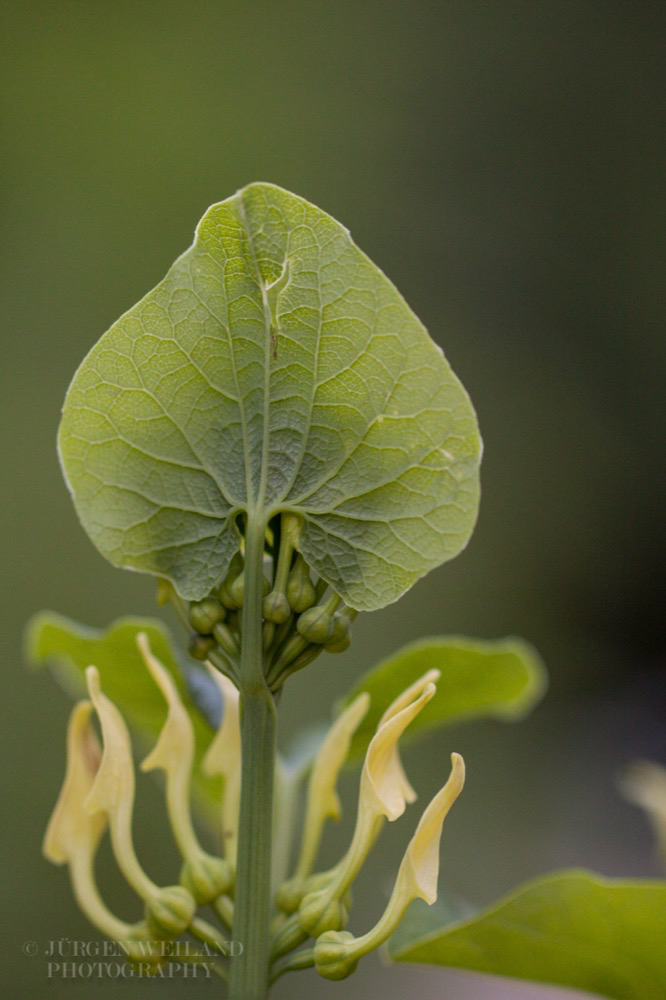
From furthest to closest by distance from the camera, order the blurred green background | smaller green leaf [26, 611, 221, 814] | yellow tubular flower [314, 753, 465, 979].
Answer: the blurred green background
smaller green leaf [26, 611, 221, 814]
yellow tubular flower [314, 753, 465, 979]

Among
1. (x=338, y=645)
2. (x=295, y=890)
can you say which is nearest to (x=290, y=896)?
(x=295, y=890)

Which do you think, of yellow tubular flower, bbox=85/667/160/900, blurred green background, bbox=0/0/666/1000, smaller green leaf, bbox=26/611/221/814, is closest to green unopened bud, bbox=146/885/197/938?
yellow tubular flower, bbox=85/667/160/900

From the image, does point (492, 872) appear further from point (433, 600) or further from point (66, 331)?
point (66, 331)

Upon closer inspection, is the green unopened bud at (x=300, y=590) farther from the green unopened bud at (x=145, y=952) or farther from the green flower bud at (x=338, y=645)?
the green unopened bud at (x=145, y=952)

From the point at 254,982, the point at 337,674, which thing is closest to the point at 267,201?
the point at 254,982

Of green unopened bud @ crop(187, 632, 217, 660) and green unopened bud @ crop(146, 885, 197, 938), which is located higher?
green unopened bud @ crop(187, 632, 217, 660)

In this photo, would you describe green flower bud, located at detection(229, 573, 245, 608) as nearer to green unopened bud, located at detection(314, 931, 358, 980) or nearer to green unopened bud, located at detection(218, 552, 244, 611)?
green unopened bud, located at detection(218, 552, 244, 611)
